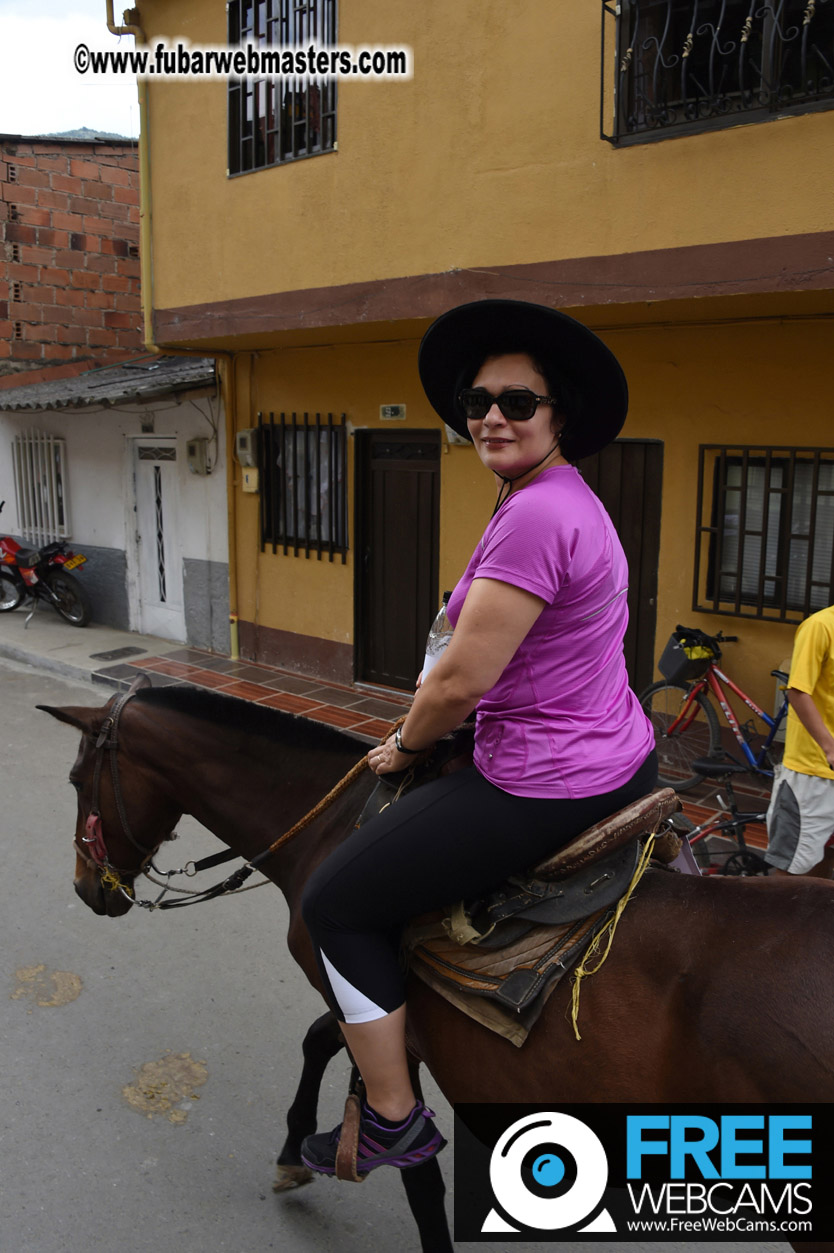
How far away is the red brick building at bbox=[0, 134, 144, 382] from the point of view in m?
13.8

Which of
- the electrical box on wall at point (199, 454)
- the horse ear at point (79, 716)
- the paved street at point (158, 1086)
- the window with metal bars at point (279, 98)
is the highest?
the window with metal bars at point (279, 98)

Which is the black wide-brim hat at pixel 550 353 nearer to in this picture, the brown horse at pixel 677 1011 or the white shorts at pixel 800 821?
the brown horse at pixel 677 1011

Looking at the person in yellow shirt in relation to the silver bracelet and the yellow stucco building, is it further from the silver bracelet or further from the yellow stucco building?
the yellow stucco building

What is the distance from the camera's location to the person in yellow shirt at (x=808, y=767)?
3865mm

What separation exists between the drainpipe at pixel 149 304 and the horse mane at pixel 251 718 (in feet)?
23.2

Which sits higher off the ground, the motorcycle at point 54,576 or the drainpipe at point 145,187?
the drainpipe at point 145,187

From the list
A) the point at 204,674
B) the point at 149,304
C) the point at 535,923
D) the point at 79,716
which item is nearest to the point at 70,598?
the point at 204,674

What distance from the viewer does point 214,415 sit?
32.8ft

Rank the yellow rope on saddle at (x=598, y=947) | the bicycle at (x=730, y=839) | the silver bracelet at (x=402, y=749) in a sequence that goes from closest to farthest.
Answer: the yellow rope on saddle at (x=598, y=947) → the silver bracelet at (x=402, y=749) → the bicycle at (x=730, y=839)

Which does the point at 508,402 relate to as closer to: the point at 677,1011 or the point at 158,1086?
the point at 677,1011

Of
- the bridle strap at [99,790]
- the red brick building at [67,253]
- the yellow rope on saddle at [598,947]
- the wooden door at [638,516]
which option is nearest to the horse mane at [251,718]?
the bridle strap at [99,790]

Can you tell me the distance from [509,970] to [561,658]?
28.9 inches

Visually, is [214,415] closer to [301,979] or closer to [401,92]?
[401,92]

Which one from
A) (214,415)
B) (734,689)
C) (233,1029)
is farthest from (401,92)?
(233,1029)
